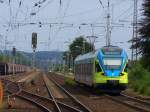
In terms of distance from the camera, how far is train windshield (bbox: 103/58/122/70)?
3475 centimetres

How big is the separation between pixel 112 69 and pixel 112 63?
494 mm

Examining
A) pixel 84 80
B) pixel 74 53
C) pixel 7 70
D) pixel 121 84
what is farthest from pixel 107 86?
pixel 74 53

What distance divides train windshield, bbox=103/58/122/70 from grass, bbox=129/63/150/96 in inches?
140

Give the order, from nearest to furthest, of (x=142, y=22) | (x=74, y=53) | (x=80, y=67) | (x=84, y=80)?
1. (x=84, y=80)
2. (x=80, y=67)
3. (x=142, y=22)
4. (x=74, y=53)

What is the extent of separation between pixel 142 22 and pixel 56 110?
89.4ft

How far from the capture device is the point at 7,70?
97.1 metres

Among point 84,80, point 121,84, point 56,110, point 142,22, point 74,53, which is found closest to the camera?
point 56,110

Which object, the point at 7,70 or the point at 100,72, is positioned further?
the point at 7,70

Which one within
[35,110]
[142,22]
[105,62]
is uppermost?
[142,22]

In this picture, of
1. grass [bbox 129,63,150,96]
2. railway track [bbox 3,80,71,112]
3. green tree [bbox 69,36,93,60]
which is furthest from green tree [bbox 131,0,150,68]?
green tree [bbox 69,36,93,60]

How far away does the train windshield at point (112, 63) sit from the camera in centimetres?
3475

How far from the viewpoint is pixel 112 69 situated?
34656 mm

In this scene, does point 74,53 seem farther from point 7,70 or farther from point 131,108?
point 131,108

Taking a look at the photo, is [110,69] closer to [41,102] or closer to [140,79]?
[41,102]
